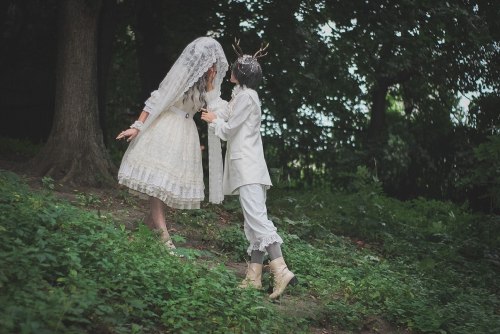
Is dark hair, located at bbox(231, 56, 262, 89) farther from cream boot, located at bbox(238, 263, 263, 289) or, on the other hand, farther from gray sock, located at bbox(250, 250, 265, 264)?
cream boot, located at bbox(238, 263, 263, 289)

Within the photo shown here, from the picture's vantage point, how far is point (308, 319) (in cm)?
603

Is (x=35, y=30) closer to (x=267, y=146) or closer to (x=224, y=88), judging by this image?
(x=224, y=88)

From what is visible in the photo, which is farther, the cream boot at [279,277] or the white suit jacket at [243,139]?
the white suit jacket at [243,139]

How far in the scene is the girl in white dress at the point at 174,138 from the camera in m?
6.89

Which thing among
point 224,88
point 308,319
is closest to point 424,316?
point 308,319

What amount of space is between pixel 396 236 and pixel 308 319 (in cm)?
575

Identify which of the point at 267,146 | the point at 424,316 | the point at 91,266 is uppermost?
the point at 267,146

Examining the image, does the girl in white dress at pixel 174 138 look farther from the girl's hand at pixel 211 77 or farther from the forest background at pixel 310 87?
the forest background at pixel 310 87

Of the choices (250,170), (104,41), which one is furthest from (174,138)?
(104,41)

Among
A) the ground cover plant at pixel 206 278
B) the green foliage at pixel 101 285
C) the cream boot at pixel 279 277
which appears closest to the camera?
the green foliage at pixel 101 285

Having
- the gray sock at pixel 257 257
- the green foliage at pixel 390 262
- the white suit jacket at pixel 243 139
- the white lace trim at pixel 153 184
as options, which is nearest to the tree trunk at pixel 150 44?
the green foliage at pixel 390 262

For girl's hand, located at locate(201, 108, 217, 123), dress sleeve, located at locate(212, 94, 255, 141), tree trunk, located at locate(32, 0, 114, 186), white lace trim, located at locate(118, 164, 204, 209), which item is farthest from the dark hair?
tree trunk, located at locate(32, 0, 114, 186)

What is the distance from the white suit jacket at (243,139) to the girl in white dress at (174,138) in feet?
2.00

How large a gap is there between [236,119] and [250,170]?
0.47 meters
